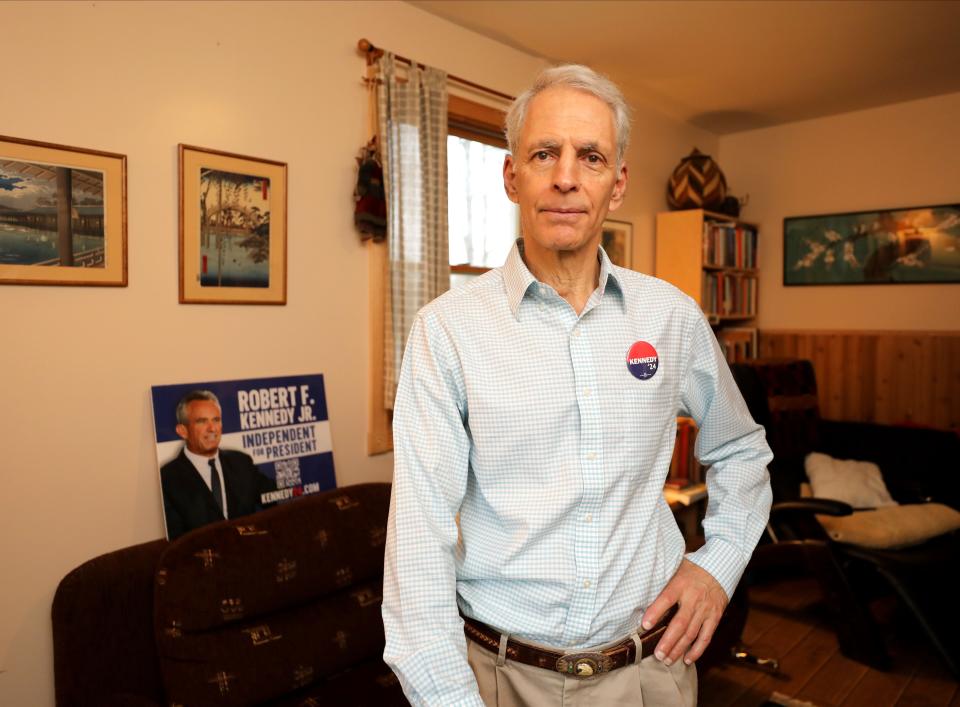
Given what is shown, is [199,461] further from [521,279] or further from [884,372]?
[884,372]

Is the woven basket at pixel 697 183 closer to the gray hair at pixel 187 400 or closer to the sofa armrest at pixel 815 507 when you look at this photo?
the sofa armrest at pixel 815 507

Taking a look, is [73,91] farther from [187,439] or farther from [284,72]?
[187,439]

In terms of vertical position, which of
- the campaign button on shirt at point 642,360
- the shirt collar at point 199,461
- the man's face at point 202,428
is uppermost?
the campaign button on shirt at point 642,360

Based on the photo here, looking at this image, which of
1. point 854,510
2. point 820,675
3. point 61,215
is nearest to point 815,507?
point 854,510

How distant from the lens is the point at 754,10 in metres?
3.11

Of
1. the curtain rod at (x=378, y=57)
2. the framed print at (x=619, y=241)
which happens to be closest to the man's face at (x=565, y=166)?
the curtain rod at (x=378, y=57)

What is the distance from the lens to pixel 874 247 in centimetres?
457

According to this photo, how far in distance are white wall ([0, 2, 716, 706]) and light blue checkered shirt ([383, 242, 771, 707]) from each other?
→ 1509 millimetres

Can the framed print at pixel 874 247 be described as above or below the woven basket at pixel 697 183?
below

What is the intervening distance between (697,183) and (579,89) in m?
3.75

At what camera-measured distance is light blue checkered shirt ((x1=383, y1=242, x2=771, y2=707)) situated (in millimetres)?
987

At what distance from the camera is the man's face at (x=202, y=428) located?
2.32 metres

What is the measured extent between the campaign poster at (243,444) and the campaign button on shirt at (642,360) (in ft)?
5.63

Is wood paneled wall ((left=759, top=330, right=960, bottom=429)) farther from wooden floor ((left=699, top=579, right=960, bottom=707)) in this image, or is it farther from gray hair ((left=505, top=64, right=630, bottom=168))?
gray hair ((left=505, top=64, right=630, bottom=168))
